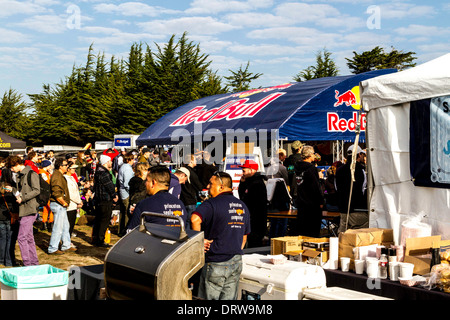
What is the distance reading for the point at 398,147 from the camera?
5980 mm

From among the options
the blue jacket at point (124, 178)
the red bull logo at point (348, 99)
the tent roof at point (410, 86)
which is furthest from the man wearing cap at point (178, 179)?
the red bull logo at point (348, 99)

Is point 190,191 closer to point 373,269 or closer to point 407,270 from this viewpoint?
point 373,269

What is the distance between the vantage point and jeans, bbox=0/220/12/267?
8.31 meters

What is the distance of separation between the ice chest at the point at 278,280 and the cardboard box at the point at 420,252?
0.98 meters

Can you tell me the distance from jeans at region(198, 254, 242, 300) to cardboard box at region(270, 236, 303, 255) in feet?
3.84

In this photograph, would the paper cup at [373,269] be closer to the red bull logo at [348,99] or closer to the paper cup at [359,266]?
the paper cup at [359,266]

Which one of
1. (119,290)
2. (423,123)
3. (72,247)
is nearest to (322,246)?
→ (423,123)

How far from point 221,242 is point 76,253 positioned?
609 cm

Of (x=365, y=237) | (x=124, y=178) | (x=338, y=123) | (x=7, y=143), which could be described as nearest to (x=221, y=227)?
(x=365, y=237)

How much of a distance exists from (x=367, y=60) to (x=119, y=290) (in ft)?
145

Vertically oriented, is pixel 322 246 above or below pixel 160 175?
below

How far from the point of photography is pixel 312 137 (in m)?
12.9

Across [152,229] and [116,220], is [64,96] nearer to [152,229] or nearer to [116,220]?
[116,220]

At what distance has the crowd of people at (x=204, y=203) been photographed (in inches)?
183
